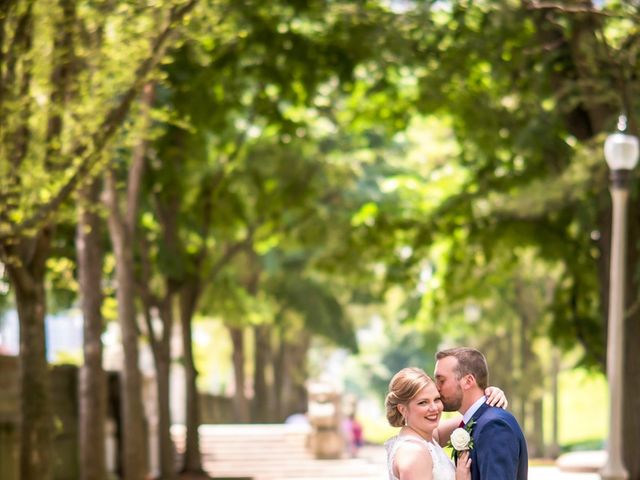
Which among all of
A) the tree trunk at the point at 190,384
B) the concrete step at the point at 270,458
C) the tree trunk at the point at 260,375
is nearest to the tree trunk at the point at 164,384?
the tree trunk at the point at 190,384

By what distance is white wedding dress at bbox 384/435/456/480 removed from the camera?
5.32 metres

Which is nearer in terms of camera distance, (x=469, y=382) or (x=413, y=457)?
(x=413, y=457)

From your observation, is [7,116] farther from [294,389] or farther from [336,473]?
[294,389]

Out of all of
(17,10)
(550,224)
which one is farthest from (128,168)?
(17,10)

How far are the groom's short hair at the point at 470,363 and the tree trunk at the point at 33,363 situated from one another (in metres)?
9.69

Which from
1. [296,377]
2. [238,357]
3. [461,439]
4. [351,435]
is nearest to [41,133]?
[461,439]

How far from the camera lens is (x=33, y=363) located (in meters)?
14.9

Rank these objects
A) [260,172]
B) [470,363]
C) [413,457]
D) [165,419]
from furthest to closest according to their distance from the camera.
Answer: [260,172], [165,419], [470,363], [413,457]

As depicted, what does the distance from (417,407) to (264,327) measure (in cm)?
4123

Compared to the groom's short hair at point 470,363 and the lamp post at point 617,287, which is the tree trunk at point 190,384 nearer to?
the lamp post at point 617,287

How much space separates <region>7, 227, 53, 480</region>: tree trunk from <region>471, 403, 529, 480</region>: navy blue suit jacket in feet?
32.0

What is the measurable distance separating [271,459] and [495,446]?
2764 centimetres

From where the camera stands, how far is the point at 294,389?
56594 millimetres

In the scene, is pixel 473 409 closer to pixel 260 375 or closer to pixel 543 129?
pixel 543 129
